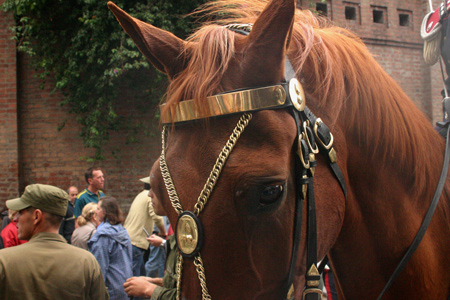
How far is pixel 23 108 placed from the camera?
9.66 m

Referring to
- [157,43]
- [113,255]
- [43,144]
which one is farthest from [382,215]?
[43,144]

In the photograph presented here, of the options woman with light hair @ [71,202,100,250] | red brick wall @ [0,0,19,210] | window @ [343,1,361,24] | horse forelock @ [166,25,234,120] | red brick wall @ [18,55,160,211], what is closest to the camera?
horse forelock @ [166,25,234,120]

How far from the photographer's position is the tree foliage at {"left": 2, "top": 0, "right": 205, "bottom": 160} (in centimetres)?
800

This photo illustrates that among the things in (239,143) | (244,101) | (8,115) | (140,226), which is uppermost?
(8,115)

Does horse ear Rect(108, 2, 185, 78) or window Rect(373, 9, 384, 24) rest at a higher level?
window Rect(373, 9, 384, 24)

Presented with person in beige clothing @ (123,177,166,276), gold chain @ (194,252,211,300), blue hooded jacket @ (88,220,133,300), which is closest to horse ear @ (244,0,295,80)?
gold chain @ (194,252,211,300)

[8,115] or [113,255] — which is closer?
[113,255]

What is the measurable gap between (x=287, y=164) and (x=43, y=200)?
8.65ft

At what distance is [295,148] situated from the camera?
118cm

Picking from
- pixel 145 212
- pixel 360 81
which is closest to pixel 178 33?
pixel 145 212

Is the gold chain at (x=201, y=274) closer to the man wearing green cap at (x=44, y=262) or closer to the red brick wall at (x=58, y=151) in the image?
the man wearing green cap at (x=44, y=262)

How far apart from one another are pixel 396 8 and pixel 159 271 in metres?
10.1

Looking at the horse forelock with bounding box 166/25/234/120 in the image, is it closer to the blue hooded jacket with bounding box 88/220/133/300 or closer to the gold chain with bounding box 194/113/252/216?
the gold chain with bounding box 194/113/252/216

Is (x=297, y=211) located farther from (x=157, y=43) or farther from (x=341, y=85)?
(x=157, y=43)
